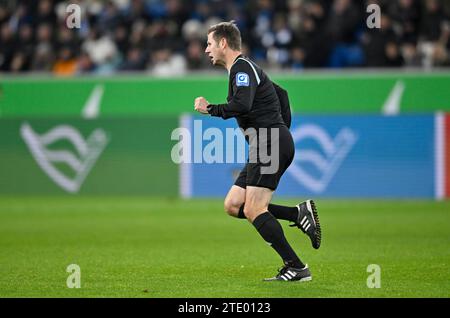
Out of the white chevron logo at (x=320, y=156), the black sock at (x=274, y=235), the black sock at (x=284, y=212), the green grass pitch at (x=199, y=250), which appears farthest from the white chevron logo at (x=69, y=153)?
the black sock at (x=274, y=235)

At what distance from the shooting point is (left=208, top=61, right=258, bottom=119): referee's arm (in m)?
8.30

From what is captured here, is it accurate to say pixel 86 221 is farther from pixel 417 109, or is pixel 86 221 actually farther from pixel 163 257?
pixel 417 109

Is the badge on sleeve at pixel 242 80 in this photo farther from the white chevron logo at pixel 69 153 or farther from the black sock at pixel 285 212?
the white chevron logo at pixel 69 153

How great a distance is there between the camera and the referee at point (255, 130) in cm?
836

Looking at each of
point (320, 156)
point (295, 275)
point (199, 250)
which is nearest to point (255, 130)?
point (295, 275)

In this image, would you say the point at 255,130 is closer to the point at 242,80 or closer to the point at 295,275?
the point at 242,80

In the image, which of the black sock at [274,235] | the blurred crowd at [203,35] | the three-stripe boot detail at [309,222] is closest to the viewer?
the black sock at [274,235]

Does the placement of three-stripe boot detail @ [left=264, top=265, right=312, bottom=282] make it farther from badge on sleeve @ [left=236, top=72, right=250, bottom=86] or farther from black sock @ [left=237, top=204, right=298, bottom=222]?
badge on sleeve @ [left=236, top=72, right=250, bottom=86]

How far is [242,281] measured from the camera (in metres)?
8.63

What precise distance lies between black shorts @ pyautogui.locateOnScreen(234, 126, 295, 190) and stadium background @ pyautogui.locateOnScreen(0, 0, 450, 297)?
657 cm

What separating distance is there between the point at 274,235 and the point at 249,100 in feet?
4.12

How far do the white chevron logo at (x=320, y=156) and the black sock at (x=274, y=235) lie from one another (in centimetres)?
994

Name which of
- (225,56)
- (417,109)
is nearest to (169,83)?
(417,109)

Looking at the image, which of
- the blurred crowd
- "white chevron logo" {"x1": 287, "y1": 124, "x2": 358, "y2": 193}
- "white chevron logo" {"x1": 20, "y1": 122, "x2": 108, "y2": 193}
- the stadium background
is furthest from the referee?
the blurred crowd
